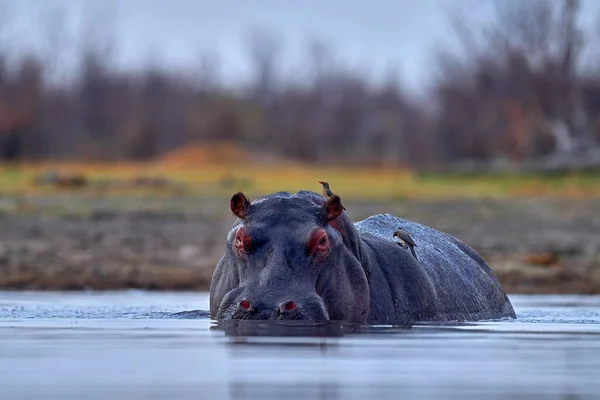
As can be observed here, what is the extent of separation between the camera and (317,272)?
24.1 feet

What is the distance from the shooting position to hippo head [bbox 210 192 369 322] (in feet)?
22.9

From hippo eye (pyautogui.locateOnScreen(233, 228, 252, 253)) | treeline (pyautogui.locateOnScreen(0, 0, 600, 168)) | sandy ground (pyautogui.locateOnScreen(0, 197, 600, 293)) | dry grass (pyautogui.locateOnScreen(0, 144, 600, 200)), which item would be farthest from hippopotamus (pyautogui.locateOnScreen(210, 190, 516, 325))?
treeline (pyautogui.locateOnScreen(0, 0, 600, 168))

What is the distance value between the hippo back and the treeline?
109 ft

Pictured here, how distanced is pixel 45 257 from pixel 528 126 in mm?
36043

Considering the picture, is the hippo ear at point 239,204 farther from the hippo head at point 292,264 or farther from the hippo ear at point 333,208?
the hippo ear at point 333,208

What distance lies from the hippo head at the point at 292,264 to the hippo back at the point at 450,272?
0.61 m

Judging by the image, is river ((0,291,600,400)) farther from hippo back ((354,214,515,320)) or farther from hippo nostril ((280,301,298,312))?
hippo back ((354,214,515,320))

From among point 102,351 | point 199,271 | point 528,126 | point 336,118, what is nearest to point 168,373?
point 102,351

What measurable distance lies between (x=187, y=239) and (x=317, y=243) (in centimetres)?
1043

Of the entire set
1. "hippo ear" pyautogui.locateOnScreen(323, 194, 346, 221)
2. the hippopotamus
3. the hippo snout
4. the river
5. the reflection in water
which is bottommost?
the river

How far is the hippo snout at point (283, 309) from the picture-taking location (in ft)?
22.4

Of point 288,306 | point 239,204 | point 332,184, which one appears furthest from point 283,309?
point 332,184

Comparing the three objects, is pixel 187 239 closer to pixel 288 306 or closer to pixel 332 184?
pixel 288 306

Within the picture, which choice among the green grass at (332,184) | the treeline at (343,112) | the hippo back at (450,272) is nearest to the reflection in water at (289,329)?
the hippo back at (450,272)
